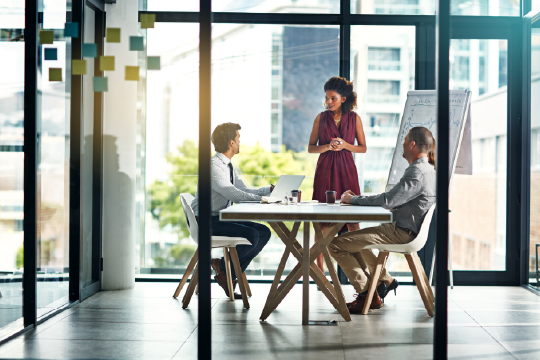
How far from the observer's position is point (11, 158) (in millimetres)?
3500

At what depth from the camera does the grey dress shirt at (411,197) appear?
148 inches

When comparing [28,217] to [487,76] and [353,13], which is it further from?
[487,76]

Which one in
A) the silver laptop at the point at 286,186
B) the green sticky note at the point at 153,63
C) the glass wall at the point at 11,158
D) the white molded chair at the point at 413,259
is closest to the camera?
the green sticky note at the point at 153,63

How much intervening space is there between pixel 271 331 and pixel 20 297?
1.70 m

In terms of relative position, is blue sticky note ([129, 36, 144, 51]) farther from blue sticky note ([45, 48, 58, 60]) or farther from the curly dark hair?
the curly dark hair

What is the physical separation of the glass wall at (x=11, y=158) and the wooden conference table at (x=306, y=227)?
1428 millimetres

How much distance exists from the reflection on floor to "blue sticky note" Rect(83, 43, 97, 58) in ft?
5.23

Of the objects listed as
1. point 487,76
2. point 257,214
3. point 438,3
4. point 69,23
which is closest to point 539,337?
point 257,214

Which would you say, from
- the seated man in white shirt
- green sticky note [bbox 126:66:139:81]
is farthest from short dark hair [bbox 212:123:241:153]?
green sticky note [bbox 126:66:139:81]

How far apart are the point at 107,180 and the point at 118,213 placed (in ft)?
1.01

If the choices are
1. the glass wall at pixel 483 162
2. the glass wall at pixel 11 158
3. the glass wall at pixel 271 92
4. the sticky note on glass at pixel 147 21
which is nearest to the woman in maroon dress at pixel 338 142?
the glass wall at pixel 271 92

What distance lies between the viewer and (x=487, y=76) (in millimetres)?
5227

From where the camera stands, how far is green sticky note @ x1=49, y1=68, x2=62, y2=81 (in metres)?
3.75

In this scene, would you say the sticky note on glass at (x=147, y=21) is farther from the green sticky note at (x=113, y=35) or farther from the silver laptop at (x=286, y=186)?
the silver laptop at (x=286, y=186)
